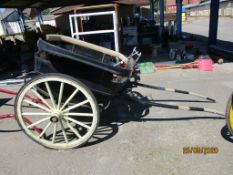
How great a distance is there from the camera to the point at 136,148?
3.52 m

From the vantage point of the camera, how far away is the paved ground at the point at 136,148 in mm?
3109

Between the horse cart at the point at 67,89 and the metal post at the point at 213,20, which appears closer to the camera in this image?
the horse cart at the point at 67,89

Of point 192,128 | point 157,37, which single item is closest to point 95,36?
point 157,37

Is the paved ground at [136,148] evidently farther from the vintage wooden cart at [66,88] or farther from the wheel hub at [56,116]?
the wheel hub at [56,116]

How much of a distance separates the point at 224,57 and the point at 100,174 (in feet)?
23.2

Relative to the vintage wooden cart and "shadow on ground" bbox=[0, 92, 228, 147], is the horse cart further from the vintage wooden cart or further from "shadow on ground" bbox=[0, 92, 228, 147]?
"shadow on ground" bbox=[0, 92, 228, 147]

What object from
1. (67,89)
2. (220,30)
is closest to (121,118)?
(67,89)

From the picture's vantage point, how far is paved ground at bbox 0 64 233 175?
10.2 feet

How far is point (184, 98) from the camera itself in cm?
525

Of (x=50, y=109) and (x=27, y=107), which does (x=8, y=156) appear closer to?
(x=50, y=109)

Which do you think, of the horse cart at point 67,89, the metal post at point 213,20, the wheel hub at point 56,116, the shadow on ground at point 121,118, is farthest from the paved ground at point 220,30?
the wheel hub at point 56,116

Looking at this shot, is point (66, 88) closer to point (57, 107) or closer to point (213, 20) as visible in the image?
point (57, 107)

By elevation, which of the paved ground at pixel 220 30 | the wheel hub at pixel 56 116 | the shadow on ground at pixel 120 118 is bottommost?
the paved ground at pixel 220 30

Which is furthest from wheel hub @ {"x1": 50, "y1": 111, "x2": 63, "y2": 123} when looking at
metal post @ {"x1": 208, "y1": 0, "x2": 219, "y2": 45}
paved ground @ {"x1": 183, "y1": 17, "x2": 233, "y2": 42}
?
paved ground @ {"x1": 183, "y1": 17, "x2": 233, "y2": 42}
